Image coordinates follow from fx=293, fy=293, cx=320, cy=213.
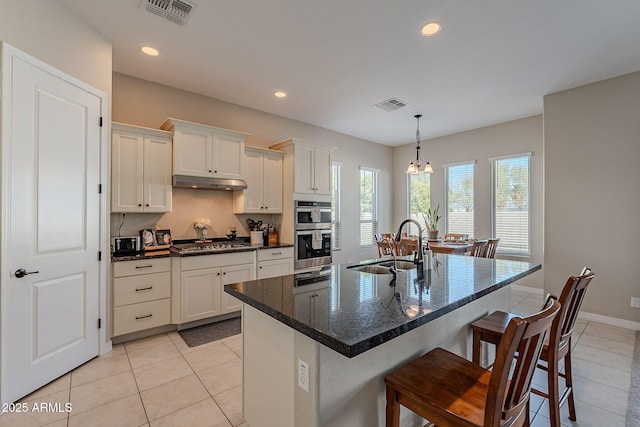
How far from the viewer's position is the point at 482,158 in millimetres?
5480

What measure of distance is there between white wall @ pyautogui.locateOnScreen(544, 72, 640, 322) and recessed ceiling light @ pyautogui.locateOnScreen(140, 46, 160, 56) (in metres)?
4.88

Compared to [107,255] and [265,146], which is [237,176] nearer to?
[265,146]

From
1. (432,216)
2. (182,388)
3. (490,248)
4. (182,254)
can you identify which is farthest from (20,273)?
(432,216)

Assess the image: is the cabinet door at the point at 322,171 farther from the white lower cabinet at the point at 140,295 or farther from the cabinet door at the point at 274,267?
the white lower cabinet at the point at 140,295

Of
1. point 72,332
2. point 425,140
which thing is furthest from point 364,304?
point 425,140

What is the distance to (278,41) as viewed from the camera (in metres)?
2.83

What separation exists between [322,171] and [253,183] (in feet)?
3.71

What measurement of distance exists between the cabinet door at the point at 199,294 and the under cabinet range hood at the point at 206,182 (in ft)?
3.39

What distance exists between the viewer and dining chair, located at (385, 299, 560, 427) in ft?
3.24

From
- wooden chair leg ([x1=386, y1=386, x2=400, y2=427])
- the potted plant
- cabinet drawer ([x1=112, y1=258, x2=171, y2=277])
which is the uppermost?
the potted plant

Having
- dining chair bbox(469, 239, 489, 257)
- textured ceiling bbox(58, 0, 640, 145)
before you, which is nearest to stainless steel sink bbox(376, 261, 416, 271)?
dining chair bbox(469, 239, 489, 257)

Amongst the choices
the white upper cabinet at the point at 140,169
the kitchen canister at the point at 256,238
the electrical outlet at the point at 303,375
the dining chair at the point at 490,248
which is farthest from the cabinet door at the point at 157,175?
the dining chair at the point at 490,248

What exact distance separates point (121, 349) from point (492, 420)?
324 cm

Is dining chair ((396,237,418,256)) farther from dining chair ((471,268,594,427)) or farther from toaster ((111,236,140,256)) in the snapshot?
toaster ((111,236,140,256))
